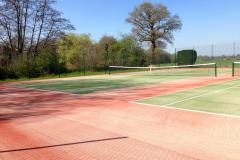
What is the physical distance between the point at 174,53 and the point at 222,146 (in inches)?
1313

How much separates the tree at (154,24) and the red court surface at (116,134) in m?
37.1

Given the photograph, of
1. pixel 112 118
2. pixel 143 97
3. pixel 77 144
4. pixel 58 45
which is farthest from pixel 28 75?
pixel 77 144

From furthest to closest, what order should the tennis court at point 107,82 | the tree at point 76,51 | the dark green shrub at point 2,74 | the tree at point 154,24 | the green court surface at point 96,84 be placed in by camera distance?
the tree at point 154,24, the tree at point 76,51, the dark green shrub at point 2,74, the tennis court at point 107,82, the green court surface at point 96,84

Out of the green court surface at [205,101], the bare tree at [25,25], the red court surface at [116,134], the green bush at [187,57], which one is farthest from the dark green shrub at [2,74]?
the green bush at [187,57]

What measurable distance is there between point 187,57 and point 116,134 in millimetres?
32074

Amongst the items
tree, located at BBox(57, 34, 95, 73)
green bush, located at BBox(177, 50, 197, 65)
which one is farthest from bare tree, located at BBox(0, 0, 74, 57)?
green bush, located at BBox(177, 50, 197, 65)

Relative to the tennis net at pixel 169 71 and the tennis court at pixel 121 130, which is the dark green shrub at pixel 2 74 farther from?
the tennis court at pixel 121 130

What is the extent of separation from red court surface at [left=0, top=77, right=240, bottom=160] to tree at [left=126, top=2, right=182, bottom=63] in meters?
37.1

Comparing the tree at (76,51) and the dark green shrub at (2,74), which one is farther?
the tree at (76,51)

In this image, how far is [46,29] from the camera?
3400 cm

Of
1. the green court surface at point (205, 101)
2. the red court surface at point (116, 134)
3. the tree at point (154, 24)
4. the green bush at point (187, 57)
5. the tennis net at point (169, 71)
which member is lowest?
the red court surface at point (116, 134)

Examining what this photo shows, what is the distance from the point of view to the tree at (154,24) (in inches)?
1813

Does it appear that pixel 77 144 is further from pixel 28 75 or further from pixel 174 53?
pixel 174 53

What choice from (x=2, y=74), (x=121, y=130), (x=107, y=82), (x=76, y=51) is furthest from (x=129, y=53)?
(x=121, y=130)
